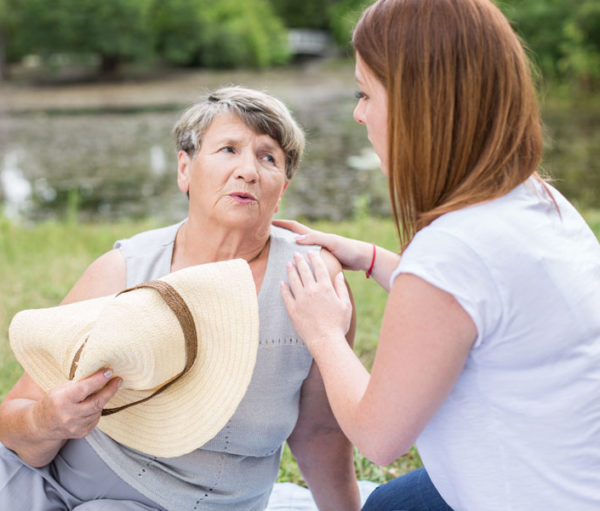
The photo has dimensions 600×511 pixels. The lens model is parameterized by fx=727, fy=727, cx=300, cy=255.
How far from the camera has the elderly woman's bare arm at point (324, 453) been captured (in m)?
2.25

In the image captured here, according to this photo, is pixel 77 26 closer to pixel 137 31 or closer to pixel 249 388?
pixel 137 31

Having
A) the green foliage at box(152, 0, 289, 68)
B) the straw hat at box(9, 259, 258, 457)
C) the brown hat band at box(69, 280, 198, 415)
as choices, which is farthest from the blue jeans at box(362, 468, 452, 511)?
the green foliage at box(152, 0, 289, 68)

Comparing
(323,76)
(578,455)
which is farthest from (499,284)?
(323,76)

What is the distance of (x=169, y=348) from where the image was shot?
5.94ft

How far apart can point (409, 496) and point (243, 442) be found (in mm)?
500

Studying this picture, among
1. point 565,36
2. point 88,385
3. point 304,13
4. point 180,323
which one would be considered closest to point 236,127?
point 180,323

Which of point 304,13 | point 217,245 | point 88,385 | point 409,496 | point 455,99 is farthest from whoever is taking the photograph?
point 304,13

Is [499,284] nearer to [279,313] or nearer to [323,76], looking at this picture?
[279,313]

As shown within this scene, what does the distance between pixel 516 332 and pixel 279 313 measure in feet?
2.78

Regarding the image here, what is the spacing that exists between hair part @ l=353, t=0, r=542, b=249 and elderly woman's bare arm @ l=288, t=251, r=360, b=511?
83cm

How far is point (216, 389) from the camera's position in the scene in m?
1.90

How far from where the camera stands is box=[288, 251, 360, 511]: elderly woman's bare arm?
2.25 metres

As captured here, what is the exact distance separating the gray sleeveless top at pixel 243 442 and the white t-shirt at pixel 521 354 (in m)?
0.66

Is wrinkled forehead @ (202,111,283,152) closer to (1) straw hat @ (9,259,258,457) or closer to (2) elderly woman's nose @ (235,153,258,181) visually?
(2) elderly woman's nose @ (235,153,258,181)
